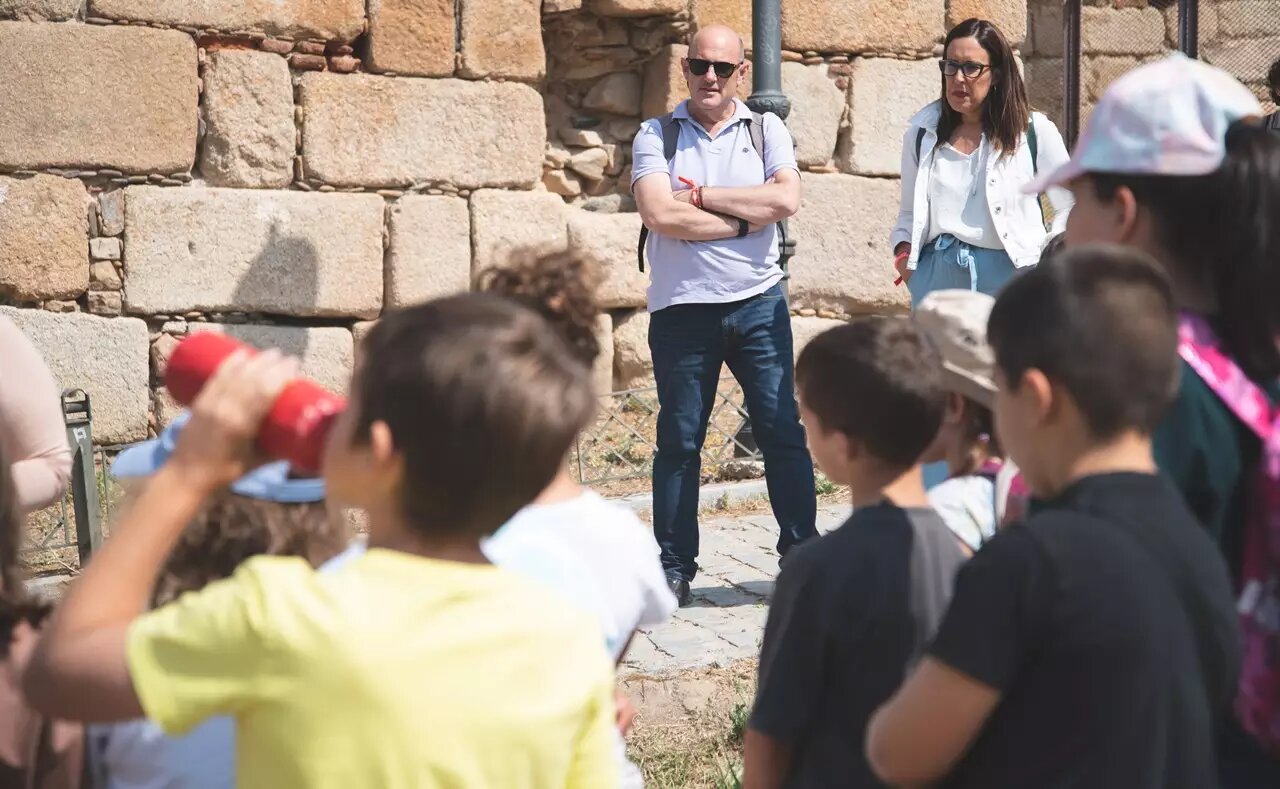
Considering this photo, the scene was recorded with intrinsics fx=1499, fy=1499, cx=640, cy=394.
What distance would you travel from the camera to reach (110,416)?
669cm

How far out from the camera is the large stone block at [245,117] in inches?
269

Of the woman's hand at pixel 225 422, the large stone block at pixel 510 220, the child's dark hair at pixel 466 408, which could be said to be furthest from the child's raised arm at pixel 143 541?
the large stone block at pixel 510 220

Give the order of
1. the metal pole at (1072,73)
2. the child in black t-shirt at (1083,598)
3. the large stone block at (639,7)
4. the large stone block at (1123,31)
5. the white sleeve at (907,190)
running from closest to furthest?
the child in black t-shirt at (1083,598) < the white sleeve at (907,190) < the metal pole at (1072,73) < the large stone block at (639,7) < the large stone block at (1123,31)

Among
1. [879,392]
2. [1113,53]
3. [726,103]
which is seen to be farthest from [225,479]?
[1113,53]

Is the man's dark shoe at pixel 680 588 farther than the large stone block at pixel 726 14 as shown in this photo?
No

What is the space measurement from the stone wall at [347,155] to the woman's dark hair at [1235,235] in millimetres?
4621

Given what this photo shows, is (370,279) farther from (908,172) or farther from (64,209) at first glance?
(908,172)

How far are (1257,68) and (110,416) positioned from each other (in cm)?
744

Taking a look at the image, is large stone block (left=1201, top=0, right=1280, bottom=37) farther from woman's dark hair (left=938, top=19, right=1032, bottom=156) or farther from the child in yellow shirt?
the child in yellow shirt

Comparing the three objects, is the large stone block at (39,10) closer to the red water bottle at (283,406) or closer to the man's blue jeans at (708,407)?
the man's blue jeans at (708,407)

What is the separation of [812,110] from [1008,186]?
2.95m

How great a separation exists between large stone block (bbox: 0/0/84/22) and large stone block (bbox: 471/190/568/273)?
6.49ft

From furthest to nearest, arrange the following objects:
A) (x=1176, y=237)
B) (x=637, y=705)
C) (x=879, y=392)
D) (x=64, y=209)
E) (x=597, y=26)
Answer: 1. (x=597, y=26)
2. (x=64, y=209)
3. (x=637, y=705)
4. (x=879, y=392)
5. (x=1176, y=237)

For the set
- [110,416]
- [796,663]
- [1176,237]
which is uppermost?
[1176,237]
